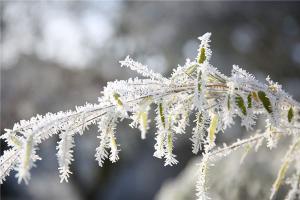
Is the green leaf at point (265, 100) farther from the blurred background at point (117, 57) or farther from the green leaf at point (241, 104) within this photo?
the blurred background at point (117, 57)

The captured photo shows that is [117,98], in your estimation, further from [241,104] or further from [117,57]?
[117,57]

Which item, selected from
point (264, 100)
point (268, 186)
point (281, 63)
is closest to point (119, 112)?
point (264, 100)

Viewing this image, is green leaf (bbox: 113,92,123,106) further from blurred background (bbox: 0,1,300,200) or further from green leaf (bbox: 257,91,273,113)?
blurred background (bbox: 0,1,300,200)

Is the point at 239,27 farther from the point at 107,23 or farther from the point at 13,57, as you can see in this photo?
the point at 13,57

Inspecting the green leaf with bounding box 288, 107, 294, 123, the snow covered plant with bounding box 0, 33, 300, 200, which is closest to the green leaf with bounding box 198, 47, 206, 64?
the snow covered plant with bounding box 0, 33, 300, 200

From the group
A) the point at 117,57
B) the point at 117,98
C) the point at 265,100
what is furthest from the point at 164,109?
the point at 117,57

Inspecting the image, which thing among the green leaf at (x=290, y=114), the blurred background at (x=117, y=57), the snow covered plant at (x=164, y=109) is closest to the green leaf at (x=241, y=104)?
the snow covered plant at (x=164, y=109)

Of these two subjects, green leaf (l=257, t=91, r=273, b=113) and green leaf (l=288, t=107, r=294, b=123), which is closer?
green leaf (l=257, t=91, r=273, b=113)
